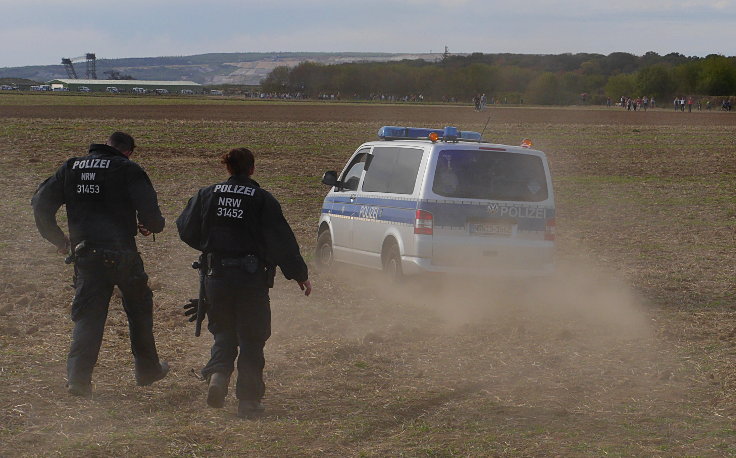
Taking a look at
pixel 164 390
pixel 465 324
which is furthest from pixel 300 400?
pixel 465 324

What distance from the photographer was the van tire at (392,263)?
37.5 feet

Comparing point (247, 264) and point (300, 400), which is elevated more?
point (247, 264)

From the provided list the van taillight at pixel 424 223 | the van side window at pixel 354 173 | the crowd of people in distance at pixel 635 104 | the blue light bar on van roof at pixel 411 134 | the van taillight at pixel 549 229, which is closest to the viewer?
the van taillight at pixel 424 223

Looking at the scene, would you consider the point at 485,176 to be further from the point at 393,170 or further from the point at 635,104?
the point at 635,104

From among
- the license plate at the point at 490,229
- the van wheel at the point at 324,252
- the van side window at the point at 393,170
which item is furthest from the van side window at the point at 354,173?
the license plate at the point at 490,229

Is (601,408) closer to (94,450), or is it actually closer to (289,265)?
(289,265)

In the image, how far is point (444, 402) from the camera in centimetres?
729

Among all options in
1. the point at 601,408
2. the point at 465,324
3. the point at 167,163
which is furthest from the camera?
the point at 167,163

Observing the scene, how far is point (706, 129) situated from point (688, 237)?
126ft

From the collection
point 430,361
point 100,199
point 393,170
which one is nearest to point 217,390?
point 100,199

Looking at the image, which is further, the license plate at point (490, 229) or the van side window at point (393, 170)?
the van side window at point (393, 170)

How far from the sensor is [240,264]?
6.75 metres

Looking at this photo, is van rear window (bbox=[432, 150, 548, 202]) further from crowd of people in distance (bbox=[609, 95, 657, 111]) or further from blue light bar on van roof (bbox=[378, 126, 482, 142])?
crowd of people in distance (bbox=[609, 95, 657, 111])

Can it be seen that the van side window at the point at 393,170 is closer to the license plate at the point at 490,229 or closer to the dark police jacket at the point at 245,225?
the license plate at the point at 490,229
